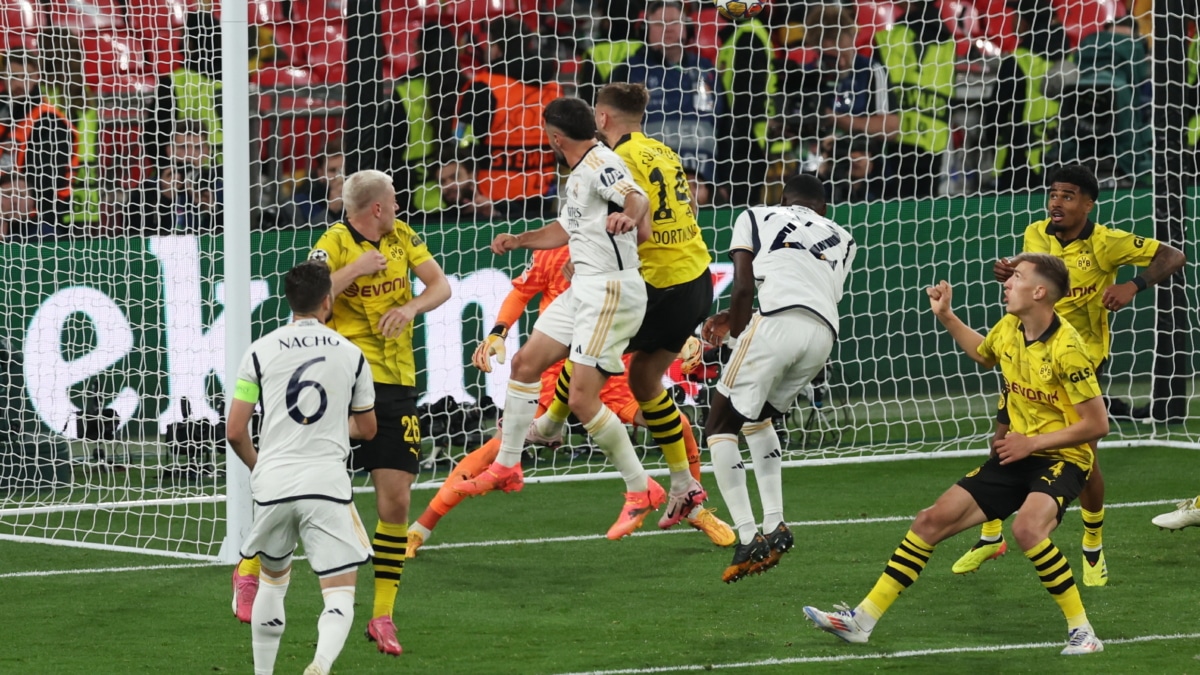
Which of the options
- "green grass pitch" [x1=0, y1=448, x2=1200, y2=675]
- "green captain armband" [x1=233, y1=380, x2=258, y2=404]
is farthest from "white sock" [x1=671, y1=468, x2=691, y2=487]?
"green captain armband" [x1=233, y1=380, x2=258, y2=404]

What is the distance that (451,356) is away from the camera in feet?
37.3

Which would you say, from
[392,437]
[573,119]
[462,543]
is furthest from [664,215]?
[462,543]

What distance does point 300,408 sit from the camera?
5.08m

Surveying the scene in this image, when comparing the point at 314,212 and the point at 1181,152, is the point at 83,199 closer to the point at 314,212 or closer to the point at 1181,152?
the point at 314,212

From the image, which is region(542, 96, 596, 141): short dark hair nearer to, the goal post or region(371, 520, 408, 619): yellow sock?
the goal post

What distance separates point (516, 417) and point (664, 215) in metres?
1.32

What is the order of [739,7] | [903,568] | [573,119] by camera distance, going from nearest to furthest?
[903,568]
[573,119]
[739,7]

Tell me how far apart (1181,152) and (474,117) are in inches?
213

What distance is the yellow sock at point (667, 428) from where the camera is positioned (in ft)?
24.5

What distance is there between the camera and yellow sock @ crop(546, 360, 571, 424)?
755 centimetres

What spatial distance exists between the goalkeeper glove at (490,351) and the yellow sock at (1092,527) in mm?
3133

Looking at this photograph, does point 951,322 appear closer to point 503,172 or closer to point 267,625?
point 267,625

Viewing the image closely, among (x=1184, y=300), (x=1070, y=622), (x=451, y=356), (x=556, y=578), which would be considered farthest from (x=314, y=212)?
(x=1070, y=622)

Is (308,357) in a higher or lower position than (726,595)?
higher
